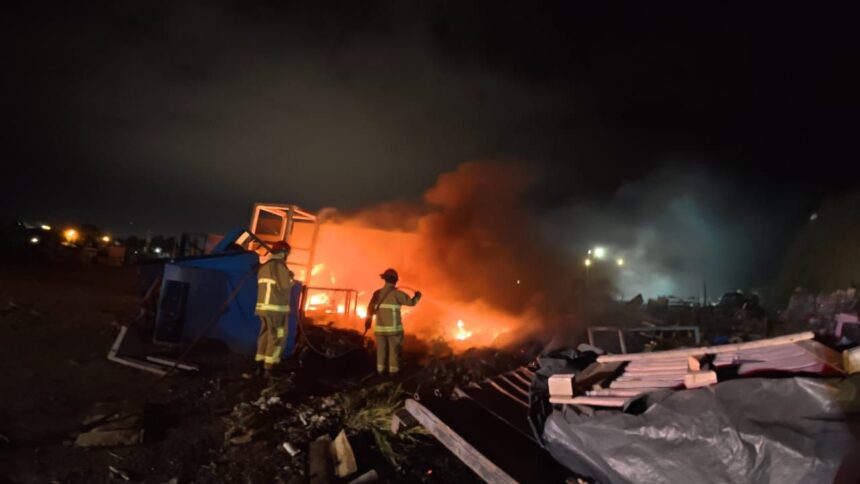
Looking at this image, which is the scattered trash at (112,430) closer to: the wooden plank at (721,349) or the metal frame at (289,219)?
the wooden plank at (721,349)

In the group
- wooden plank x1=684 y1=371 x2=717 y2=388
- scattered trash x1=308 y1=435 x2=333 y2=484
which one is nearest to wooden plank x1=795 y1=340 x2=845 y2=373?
wooden plank x1=684 y1=371 x2=717 y2=388

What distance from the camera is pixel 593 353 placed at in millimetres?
5777

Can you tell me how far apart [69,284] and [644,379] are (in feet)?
51.8

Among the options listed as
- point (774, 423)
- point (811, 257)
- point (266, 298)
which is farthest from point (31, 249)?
point (811, 257)

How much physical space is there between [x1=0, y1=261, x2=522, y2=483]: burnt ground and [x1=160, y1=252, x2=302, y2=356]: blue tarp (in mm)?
375

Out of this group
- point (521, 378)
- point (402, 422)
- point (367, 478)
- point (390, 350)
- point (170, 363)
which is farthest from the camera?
point (390, 350)

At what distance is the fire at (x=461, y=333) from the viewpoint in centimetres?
1199

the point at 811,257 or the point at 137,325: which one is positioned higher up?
the point at 811,257

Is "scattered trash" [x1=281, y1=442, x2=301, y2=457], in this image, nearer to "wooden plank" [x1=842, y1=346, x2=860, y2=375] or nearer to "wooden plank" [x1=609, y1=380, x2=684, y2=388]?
"wooden plank" [x1=609, y1=380, x2=684, y2=388]

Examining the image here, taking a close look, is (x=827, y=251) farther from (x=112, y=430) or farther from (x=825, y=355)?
(x=112, y=430)

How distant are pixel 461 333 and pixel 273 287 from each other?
703 cm

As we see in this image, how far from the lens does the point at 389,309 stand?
23.0 ft

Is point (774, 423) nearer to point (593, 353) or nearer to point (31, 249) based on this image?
point (593, 353)

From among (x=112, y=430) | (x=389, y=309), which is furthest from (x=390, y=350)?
(x=112, y=430)
